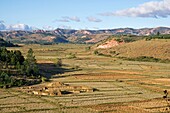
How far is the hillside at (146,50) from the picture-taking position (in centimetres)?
12006

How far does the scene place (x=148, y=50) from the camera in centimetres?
12644

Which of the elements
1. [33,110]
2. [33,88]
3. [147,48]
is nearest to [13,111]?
[33,110]

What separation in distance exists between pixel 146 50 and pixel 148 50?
1.01 meters

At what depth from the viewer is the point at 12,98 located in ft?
140

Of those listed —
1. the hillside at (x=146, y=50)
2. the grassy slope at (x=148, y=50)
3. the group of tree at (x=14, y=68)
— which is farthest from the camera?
the hillside at (x=146, y=50)

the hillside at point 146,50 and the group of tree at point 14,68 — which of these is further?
the hillside at point 146,50

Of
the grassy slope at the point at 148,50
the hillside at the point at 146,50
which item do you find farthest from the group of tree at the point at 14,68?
the grassy slope at the point at 148,50

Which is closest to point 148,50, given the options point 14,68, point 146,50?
point 146,50

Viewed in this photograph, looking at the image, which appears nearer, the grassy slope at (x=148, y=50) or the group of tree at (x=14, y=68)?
the group of tree at (x=14, y=68)

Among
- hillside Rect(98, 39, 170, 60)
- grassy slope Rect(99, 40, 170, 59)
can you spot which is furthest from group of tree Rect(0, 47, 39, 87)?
grassy slope Rect(99, 40, 170, 59)

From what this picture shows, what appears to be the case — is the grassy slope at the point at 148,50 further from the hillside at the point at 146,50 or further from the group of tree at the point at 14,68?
the group of tree at the point at 14,68

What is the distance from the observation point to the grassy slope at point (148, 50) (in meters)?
120

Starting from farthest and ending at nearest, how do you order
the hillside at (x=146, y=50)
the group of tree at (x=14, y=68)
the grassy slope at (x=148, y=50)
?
the hillside at (x=146, y=50)
the grassy slope at (x=148, y=50)
the group of tree at (x=14, y=68)

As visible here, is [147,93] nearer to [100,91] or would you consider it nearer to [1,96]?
[100,91]
